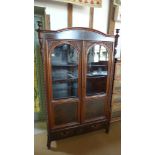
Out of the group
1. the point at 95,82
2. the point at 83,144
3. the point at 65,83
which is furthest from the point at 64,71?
the point at 83,144

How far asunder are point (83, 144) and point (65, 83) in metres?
0.90

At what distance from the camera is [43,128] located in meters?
2.62

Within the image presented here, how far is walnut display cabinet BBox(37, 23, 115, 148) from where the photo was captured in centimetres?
195

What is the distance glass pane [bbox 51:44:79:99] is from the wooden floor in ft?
2.29

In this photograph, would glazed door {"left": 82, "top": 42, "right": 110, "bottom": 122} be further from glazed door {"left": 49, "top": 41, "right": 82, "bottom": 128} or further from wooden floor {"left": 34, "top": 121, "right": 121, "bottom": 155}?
wooden floor {"left": 34, "top": 121, "right": 121, "bottom": 155}

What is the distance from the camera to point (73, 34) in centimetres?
196

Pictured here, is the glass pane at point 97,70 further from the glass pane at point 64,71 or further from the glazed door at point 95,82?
the glass pane at point 64,71

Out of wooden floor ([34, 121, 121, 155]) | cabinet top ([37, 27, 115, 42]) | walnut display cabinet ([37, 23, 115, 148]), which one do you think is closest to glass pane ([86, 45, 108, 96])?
walnut display cabinet ([37, 23, 115, 148])

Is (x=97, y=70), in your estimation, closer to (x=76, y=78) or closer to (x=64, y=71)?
(x=76, y=78)

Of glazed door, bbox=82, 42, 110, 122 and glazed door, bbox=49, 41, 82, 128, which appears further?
glazed door, bbox=82, 42, 110, 122

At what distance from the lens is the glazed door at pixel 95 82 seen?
7.25 ft
